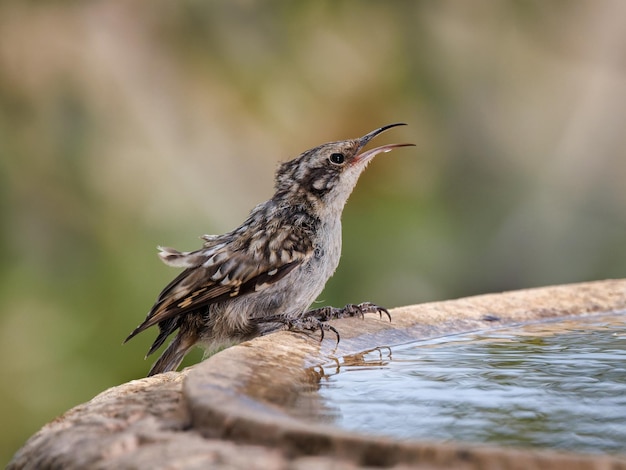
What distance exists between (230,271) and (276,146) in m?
2.87

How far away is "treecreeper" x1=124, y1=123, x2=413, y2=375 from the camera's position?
11.9ft

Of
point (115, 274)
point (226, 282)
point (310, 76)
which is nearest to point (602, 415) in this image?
point (226, 282)

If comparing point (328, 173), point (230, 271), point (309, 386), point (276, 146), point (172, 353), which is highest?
point (276, 146)

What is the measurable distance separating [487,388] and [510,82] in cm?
581

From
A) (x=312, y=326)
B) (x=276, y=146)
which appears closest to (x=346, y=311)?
(x=312, y=326)

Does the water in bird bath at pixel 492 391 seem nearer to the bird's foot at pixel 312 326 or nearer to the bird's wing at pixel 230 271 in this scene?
the bird's foot at pixel 312 326

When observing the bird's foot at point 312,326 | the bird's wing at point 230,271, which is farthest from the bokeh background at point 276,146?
the bird's foot at point 312,326

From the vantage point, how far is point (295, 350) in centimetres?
260

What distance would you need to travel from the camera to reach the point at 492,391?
2.18 meters

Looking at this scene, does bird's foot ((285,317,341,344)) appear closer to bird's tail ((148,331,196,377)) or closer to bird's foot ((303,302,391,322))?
bird's foot ((303,302,391,322))

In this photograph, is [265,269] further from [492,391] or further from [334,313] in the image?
[492,391]

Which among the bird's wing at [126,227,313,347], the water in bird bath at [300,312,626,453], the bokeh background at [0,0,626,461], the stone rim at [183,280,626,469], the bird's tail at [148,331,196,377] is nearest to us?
the stone rim at [183,280,626,469]

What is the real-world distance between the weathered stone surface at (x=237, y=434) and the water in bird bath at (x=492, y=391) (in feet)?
0.42

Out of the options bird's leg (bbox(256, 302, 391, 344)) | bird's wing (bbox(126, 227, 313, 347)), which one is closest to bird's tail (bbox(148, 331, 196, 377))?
bird's wing (bbox(126, 227, 313, 347))
